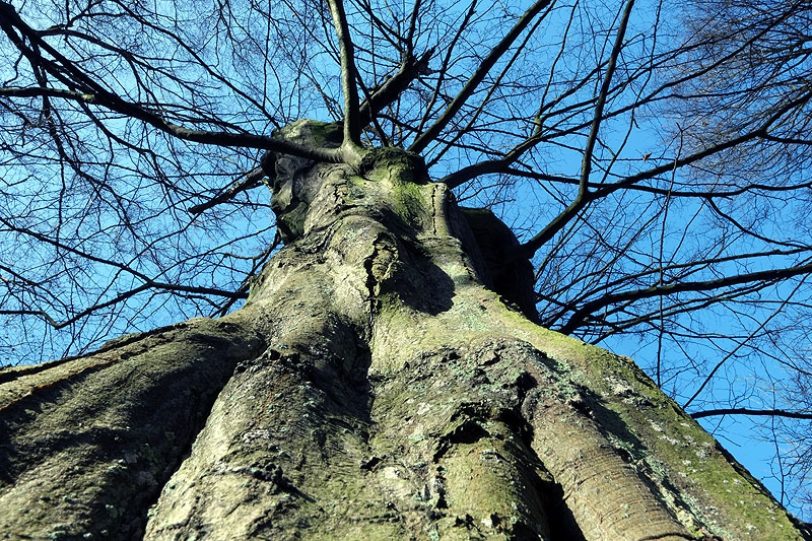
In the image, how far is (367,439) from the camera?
4.41 feet

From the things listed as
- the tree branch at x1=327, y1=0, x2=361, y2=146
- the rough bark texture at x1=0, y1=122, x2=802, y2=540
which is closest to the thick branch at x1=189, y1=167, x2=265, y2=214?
the tree branch at x1=327, y1=0, x2=361, y2=146

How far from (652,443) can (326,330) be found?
871 millimetres

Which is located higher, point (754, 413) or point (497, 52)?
point (497, 52)

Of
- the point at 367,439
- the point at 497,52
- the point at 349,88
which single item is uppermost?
the point at 497,52

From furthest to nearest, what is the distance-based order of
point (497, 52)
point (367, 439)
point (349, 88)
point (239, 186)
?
1. point (239, 186)
2. point (497, 52)
3. point (349, 88)
4. point (367, 439)

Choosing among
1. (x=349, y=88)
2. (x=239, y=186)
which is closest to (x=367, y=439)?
(x=349, y=88)

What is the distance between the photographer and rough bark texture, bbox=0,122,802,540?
1.03 meters

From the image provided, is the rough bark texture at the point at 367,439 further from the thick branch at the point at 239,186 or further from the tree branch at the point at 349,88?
the thick branch at the point at 239,186

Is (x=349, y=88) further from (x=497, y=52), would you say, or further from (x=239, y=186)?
(x=239, y=186)

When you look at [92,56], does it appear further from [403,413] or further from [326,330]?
[403,413]

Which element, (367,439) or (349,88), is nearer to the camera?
(367,439)

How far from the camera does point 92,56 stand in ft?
12.0

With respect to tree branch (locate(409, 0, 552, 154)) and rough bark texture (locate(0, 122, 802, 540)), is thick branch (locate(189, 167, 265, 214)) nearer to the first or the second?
tree branch (locate(409, 0, 552, 154))

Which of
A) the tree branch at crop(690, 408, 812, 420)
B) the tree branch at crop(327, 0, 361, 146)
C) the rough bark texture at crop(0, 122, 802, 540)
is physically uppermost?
the tree branch at crop(327, 0, 361, 146)
